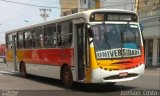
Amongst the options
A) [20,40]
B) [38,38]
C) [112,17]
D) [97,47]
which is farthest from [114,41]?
[20,40]

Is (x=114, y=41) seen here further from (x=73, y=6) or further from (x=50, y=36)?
(x=73, y=6)

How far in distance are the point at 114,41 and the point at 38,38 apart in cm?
663

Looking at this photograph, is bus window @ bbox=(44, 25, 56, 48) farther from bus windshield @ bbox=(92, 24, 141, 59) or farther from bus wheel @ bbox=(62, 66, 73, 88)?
bus windshield @ bbox=(92, 24, 141, 59)

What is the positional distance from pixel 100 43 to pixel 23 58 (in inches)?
391

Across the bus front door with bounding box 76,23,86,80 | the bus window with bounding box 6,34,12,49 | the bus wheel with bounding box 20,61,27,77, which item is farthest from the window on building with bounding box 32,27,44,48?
the bus window with bounding box 6,34,12,49

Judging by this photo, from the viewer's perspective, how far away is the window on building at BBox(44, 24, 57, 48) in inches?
740

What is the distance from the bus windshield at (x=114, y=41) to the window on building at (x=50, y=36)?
377 centimetres

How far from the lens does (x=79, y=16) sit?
16.1 meters

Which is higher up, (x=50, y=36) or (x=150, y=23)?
(x=150, y=23)

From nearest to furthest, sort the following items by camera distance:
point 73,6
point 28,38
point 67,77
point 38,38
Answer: point 67,77
point 38,38
point 28,38
point 73,6

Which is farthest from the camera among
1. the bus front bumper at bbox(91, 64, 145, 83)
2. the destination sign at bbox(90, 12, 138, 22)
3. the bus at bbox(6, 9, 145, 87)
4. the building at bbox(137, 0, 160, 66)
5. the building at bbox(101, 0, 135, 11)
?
the building at bbox(101, 0, 135, 11)

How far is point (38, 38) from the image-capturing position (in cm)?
2116

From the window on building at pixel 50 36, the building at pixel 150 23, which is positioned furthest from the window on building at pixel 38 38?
the building at pixel 150 23

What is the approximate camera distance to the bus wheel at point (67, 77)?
1703 cm
